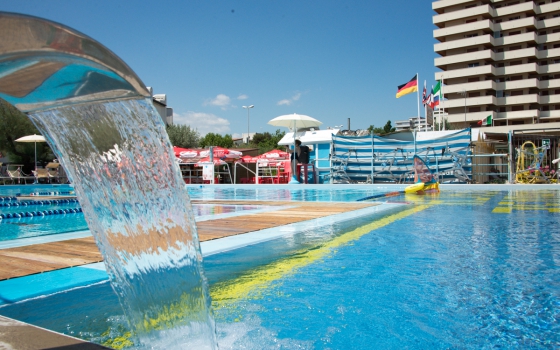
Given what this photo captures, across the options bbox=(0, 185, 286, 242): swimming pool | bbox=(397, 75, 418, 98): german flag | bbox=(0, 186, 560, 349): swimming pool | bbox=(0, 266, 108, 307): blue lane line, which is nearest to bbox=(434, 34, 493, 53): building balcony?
bbox=(397, 75, 418, 98): german flag

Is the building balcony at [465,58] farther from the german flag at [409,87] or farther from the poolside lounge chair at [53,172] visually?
the poolside lounge chair at [53,172]

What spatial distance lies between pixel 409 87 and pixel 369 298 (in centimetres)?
2197

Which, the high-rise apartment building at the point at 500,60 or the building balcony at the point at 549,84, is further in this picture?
the high-rise apartment building at the point at 500,60

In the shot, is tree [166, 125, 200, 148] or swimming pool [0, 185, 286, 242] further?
tree [166, 125, 200, 148]

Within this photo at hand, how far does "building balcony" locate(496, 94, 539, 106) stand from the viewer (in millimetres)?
58719

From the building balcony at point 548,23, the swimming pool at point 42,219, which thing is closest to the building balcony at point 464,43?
the building balcony at point 548,23

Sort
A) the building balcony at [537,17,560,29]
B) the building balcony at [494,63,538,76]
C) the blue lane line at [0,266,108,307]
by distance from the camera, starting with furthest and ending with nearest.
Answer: the building balcony at [494,63,538,76] → the building balcony at [537,17,560,29] → the blue lane line at [0,266,108,307]

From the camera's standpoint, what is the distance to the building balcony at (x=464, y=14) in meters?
60.6

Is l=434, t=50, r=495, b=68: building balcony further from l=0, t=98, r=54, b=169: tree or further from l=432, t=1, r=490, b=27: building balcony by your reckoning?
l=0, t=98, r=54, b=169: tree

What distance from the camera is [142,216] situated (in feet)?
6.82

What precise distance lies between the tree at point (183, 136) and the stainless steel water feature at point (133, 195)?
4112 centimetres

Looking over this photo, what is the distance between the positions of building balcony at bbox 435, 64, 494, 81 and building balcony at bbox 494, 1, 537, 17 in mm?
7451

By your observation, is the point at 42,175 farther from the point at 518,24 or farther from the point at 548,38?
the point at 548,38

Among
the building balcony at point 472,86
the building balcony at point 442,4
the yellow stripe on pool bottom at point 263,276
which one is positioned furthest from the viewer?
the building balcony at point 442,4
